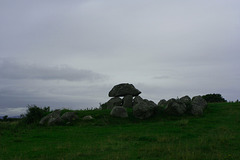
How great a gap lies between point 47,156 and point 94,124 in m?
13.9

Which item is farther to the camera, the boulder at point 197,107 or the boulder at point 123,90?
the boulder at point 123,90

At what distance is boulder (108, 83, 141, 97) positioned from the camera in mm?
37188

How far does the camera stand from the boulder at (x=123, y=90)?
37.2 m

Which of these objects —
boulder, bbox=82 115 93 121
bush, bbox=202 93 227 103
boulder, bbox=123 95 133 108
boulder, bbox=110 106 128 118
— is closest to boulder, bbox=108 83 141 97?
boulder, bbox=123 95 133 108

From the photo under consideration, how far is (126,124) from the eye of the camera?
2564 centimetres

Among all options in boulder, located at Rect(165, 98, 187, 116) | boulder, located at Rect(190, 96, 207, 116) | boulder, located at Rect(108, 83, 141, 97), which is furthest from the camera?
boulder, located at Rect(108, 83, 141, 97)

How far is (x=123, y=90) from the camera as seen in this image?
123ft

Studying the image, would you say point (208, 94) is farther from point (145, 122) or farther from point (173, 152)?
point (173, 152)

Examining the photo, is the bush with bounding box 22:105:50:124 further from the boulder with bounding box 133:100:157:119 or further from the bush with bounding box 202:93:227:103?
the bush with bounding box 202:93:227:103

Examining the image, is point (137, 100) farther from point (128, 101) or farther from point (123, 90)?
point (123, 90)

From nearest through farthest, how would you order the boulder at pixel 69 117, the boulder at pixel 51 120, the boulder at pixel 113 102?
the boulder at pixel 51 120, the boulder at pixel 69 117, the boulder at pixel 113 102

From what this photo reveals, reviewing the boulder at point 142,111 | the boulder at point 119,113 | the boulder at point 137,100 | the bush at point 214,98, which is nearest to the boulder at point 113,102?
the boulder at point 137,100

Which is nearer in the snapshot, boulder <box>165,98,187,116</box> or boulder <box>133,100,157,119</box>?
boulder <box>133,100,157,119</box>

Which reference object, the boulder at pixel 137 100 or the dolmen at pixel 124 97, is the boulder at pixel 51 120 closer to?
the dolmen at pixel 124 97
